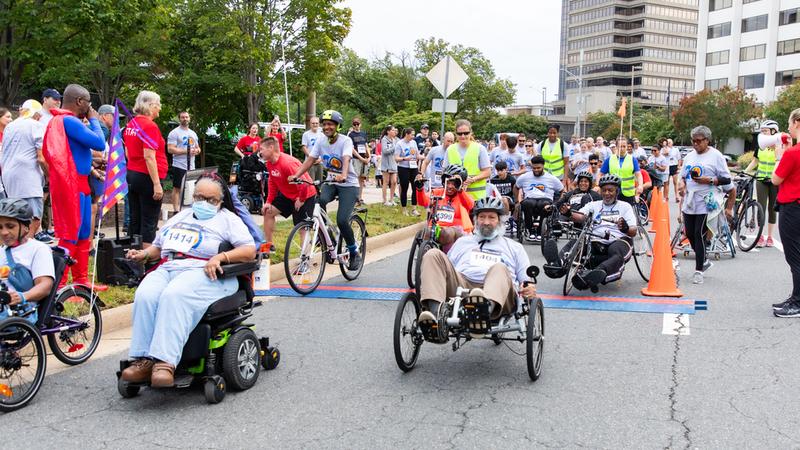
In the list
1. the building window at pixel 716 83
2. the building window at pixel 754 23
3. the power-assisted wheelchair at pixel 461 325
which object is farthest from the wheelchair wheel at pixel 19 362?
the building window at pixel 716 83

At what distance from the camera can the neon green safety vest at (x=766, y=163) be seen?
13648 mm

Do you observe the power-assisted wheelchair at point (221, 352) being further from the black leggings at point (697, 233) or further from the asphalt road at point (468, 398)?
the black leggings at point (697, 233)

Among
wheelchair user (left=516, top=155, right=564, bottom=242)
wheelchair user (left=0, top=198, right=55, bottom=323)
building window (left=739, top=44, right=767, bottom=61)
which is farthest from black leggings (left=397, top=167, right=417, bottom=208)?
building window (left=739, top=44, right=767, bottom=61)

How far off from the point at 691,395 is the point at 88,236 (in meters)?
5.85

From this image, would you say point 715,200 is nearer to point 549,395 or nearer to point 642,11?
point 549,395

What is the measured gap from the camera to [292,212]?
9578mm

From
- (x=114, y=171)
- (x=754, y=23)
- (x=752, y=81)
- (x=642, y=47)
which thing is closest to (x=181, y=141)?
(x=114, y=171)

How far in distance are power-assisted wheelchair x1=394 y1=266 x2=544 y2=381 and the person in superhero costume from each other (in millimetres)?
3278

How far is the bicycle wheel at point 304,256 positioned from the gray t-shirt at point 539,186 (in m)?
5.45

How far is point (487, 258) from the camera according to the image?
6023 millimetres

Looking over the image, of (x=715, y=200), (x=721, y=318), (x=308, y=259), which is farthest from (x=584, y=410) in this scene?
(x=715, y=200)

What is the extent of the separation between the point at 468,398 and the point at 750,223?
9.92 m

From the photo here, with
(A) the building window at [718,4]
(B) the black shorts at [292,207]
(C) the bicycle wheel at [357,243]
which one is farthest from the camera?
(A) the building window at [718,4]

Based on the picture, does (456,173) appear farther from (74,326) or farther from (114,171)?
(74,326)
